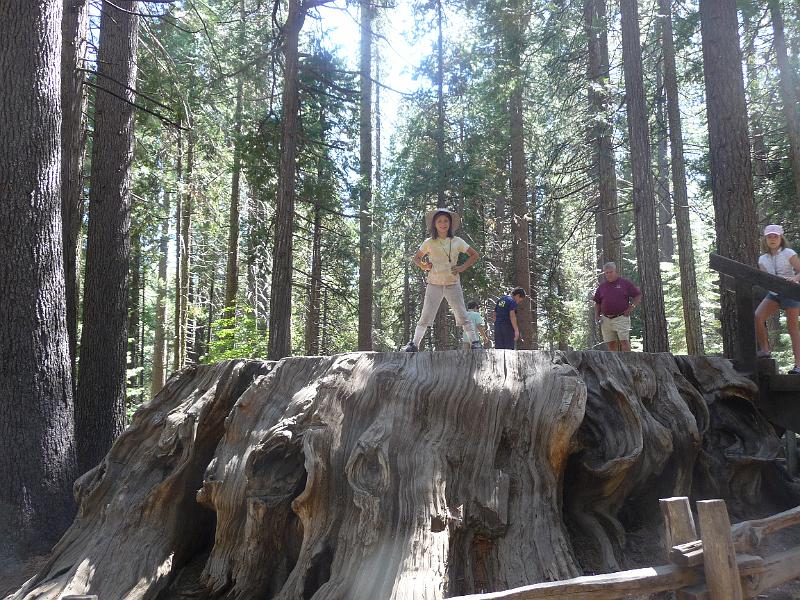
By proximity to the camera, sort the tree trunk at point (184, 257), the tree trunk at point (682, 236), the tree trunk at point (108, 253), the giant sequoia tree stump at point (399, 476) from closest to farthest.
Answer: the giant sequoia tree stump at point (399, 476) < the tree trunk at point (108, 253) < the tree trunk at point (682, 236) < the tree trunk at point (184, 257)

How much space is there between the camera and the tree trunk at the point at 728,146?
8.16m

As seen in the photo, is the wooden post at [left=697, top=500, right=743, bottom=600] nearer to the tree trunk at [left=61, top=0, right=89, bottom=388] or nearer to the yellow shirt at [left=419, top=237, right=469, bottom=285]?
the yellow shirt at [left=419, top=237, right=469, bottom=285]

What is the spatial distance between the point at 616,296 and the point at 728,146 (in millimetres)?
2713

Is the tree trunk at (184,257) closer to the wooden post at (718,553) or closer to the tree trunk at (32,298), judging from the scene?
the tree trunk at (32,298)

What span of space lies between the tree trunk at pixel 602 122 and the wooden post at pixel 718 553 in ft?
35.9

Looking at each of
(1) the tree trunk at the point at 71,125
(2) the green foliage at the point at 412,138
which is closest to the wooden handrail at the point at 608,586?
(1) the tree trunk at the point at 71,125

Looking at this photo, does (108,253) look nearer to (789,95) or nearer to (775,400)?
(775,400)

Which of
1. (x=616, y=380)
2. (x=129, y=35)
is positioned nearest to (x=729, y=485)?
(x=616, y=380)

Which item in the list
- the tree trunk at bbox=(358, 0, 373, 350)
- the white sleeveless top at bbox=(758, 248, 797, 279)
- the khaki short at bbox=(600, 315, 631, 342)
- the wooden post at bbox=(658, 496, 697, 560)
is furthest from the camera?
the tree trunk at bbox=(358, 0, 373, 350)

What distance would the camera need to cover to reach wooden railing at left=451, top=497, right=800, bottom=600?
356 centimetres

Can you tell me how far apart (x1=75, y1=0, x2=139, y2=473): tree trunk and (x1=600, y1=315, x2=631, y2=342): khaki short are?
7258 millimetres

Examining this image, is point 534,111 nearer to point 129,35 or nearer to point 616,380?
point 129,35

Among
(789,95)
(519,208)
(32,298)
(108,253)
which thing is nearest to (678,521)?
(32,298)

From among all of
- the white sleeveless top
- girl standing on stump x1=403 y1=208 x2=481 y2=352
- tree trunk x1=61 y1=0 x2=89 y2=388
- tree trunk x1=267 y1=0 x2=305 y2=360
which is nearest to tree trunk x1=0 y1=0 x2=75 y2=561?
tree trunk x1=61 y1=0 x2=89 y2=388
